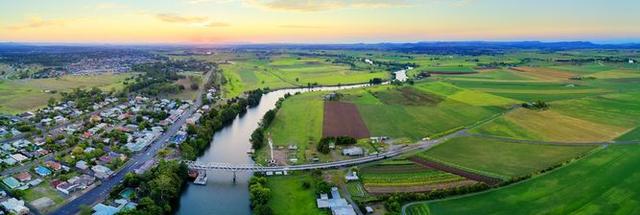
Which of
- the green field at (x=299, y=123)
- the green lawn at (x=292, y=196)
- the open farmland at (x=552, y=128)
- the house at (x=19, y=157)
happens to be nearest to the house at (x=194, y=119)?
the green field at (x=299, y=123)

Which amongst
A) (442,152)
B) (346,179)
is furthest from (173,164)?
(442,152)

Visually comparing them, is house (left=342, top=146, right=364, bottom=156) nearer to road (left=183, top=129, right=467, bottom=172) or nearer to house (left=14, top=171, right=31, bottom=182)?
road (left=183, top=129, right=467, bottom=172)

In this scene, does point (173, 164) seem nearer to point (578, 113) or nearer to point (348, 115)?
point (348, 115)

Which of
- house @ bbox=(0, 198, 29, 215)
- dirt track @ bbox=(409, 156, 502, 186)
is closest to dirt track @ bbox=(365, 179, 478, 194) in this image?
dirt track @ bbox=(409, 156, 502, 186)

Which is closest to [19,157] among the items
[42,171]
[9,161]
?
[9,161]

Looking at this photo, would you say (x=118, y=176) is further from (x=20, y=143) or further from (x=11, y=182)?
(x=20, y=143)

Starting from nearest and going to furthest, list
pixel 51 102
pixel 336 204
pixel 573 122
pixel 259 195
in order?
pixel 336 204
pixel 259 195
pixel 573 122
pixel 51 102
